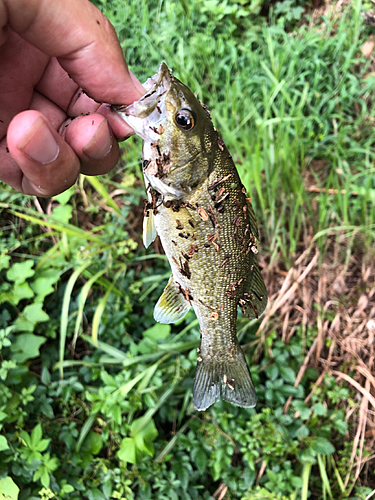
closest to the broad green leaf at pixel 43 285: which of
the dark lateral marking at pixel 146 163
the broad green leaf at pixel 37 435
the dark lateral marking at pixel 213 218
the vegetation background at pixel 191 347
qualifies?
the vegetation background at pixel 191 347

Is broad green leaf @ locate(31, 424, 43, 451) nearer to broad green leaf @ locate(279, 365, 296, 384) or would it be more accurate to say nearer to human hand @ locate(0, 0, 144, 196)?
human hand @ locate(0, 0, 144, 196)

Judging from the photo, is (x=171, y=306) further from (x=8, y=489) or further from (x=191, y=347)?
(x=8, y=489)

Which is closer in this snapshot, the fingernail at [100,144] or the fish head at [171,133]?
the fish head at [171,133]

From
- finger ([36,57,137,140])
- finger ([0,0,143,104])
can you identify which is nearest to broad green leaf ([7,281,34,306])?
finger ([36,57,137,140])

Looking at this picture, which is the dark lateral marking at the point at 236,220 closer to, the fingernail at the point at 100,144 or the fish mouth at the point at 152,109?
the fish mouth at the point at 152,109

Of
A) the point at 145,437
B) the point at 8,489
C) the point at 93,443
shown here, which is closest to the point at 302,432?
the point at 145,437
